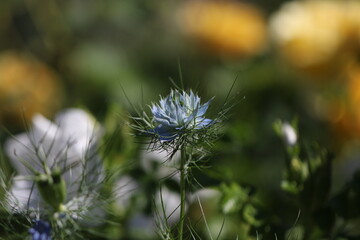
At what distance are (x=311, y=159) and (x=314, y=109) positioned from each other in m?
0.73

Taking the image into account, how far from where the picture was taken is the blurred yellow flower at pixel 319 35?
1.16 metres

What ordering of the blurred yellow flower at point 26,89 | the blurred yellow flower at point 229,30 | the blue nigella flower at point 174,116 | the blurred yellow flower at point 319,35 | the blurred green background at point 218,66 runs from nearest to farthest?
the blue nigella flower at point 174,116 < the blurred green background at point 218,66 < the blurred yellow flower at point 319,35 < the blurred yellow flower at point 26,89 < the blurred yellow flower at point 229,30

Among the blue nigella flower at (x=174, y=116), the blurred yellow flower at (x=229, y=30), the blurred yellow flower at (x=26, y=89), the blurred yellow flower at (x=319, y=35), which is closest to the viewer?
the blue nigella flower at (x=174, y=116)

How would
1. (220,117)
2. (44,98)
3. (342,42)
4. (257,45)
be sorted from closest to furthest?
1. (220,117)
2. (342,42)
3. (44,98)
4. (257,45)

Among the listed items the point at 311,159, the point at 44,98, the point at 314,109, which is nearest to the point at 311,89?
the point at 314,109

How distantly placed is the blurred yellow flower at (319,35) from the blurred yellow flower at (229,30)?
0.25 m

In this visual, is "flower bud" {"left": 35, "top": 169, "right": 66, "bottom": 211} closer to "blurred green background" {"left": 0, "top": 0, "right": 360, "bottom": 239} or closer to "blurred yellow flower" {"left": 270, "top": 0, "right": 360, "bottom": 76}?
"blurred green background" {"left": 0, "top": 0, "right": 360, "bottom": 239}

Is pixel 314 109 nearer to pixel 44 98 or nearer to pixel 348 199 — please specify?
pixel 44 98

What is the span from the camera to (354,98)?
1.02 metres

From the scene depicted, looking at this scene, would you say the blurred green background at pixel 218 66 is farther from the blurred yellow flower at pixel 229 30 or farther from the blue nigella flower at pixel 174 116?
the blue nigella flower at pixel 174 116

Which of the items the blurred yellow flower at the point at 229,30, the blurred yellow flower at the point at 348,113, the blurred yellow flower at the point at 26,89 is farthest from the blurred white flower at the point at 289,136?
the blurred yellow flower at the point at 229,30

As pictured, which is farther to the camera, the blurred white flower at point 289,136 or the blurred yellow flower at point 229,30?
the blurred yellow flower at point 229,30

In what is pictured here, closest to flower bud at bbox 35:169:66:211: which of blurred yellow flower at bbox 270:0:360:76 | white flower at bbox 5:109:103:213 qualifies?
white flower at bbox 5:109:103:213

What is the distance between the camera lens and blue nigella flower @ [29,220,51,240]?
0.41 m
